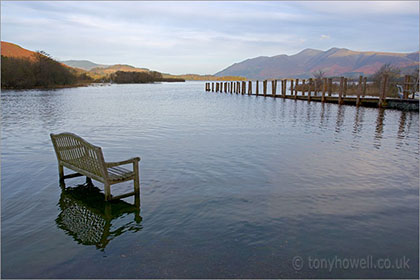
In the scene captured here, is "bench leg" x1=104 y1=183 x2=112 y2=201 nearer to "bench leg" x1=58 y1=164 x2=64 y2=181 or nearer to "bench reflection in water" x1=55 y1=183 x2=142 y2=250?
"bench reflection in water" x1=55 y1=183 x2=142 y2=250

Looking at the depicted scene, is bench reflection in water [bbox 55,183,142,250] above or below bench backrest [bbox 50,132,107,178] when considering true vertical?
below

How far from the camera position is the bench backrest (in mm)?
7508

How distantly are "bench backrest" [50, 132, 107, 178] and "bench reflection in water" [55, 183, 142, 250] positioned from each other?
78 centimetres

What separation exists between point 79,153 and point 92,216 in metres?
1.89

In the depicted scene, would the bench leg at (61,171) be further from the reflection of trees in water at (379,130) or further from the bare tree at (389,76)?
the bare tree at (389,76)

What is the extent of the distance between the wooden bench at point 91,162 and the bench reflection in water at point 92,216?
42cm

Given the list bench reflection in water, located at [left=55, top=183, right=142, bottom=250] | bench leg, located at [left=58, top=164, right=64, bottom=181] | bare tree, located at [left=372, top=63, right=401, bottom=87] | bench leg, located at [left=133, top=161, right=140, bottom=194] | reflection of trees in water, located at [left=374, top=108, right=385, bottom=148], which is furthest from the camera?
bare tree, located at [left=372, top=63, right=401, bottom=87]

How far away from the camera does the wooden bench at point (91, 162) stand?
7.61m

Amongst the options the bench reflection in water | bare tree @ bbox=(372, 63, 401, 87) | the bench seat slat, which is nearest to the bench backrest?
the bench seat slat

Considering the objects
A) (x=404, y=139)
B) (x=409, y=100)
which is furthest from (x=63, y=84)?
(x=404, y=139)

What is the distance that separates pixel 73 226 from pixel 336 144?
12.9 m

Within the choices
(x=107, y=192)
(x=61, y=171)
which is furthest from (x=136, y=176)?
(x=61, y=171)

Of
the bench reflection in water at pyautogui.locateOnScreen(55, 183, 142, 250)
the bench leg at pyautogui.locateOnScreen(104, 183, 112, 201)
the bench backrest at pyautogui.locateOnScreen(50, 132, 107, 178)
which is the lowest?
the bench reflection in water at pyautogui.locateOnScreen(55, 183, 142, 250)

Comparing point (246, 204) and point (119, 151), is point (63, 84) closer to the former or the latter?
point (119, 151)
